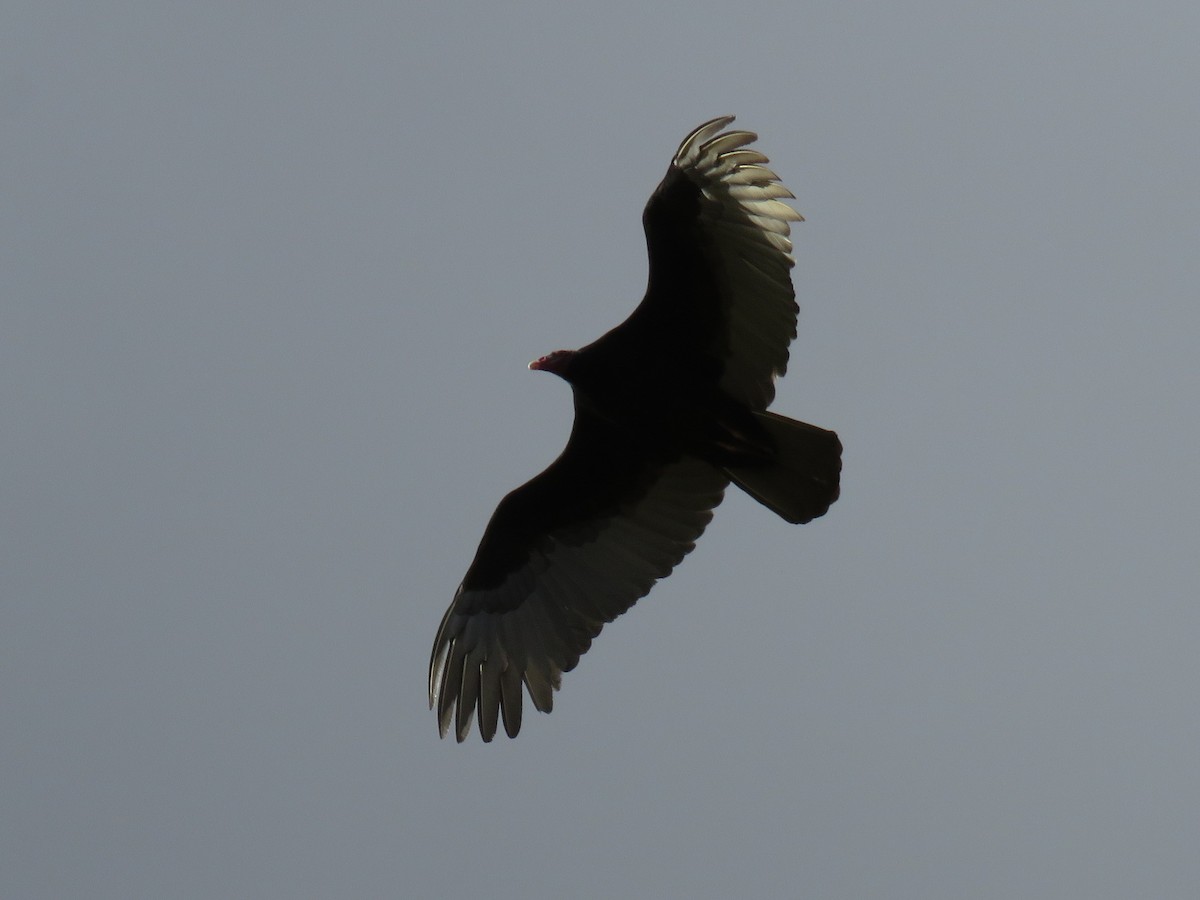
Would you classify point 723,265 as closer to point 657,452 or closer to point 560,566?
point 657,452

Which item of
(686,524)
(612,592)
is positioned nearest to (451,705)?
(612,592)

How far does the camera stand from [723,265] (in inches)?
288

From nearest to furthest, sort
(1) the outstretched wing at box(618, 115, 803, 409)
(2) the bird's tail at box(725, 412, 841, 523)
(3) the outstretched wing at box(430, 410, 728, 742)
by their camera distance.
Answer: (1) the outstretched wing at box(618, 115, 803, 409)
(2) the bird's tail at box(725, 412, 841, 523)
(3) the outstretched wing at box(430, 410, 728, 742)

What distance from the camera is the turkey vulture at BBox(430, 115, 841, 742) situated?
720 cm

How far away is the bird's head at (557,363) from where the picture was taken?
7543 mm

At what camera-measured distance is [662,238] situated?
23.7 ft

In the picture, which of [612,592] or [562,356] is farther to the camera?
[612,592]

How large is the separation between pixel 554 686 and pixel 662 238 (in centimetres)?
234

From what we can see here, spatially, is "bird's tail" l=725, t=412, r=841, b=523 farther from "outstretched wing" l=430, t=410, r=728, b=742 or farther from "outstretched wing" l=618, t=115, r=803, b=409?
"outstretched wing" l=430, t=410, r=728, b=742

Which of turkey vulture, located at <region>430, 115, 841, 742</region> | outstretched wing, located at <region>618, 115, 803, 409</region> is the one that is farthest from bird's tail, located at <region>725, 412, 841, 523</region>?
outstretched wing, located at <region>618, 115, 803, 409</region>

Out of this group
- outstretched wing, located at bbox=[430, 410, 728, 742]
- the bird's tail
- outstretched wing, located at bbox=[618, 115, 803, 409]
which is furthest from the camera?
outstretched wing, located at bbox=[430, 410, 728, 742]

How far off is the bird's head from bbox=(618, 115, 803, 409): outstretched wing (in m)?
0.29

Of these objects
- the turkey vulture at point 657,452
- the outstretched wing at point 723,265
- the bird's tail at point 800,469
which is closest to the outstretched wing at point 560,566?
the turkey vulture at point 657,452

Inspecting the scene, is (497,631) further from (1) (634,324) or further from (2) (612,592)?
(1) (634,324)
